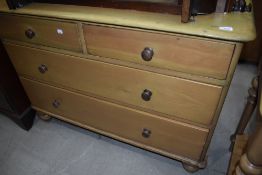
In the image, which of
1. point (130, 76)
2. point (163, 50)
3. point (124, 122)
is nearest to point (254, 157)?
point (163, 50)

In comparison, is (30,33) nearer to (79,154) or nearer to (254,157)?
(79,154)

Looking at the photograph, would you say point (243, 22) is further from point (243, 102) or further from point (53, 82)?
point (243, 102)

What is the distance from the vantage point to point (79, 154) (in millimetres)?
1414

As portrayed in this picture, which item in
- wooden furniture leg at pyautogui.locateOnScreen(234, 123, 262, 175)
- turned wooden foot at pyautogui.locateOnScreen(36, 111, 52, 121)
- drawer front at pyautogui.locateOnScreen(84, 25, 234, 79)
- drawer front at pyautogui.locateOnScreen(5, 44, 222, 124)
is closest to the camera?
wooden furniture leg at pyautogui.locateOnScreen(234, 123, 262, 175)

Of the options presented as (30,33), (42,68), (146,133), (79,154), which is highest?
(30,33)

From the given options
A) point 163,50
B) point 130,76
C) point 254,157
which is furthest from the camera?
point 130,76

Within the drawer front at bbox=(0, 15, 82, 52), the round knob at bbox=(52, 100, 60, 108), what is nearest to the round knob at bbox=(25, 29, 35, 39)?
the drawer front at bbox=(0, 15, 82, 52)

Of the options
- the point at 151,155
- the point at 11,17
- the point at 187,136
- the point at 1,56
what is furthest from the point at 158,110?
the point at 1,56

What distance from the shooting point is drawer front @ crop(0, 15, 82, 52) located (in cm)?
98

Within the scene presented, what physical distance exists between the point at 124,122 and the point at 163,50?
541mm

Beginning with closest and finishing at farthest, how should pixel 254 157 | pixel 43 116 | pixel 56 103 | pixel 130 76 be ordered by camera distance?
pixel 254 157 → pixel 130 76 → pixel 56 103 → pixel 43 116

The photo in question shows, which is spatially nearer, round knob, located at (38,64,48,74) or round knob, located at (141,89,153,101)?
round knob, located at (141,89,153,101)

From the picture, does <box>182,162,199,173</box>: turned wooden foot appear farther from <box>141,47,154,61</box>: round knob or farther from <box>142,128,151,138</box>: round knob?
<box>141,47,154,61</box>: round knob

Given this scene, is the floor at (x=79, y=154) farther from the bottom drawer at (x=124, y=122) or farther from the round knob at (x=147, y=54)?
the round knob at (x=147, y=54)
